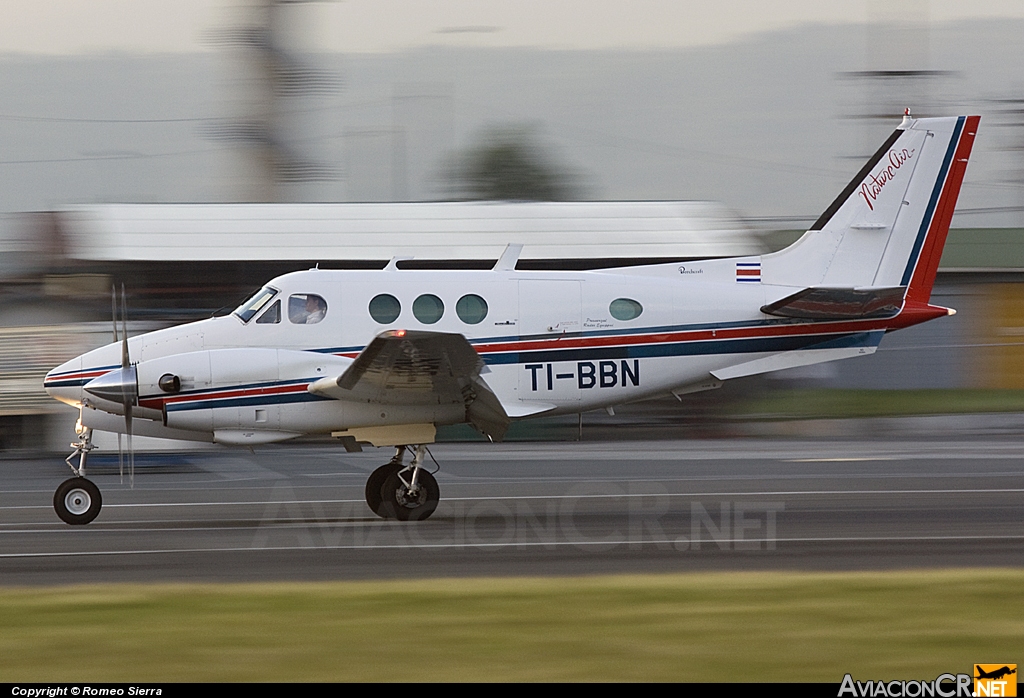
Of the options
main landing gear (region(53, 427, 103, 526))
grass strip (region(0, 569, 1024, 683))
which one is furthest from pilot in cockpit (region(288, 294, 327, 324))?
grass strip (region(0, 569, 1024, 683))

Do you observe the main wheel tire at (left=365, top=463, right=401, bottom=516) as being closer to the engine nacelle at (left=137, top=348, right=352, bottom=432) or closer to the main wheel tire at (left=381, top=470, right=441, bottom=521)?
the main wheel tire at (left=381, top=470, right=441, bottom=521)

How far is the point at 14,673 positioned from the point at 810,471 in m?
10.7

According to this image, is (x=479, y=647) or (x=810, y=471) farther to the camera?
(x=810, y=471)

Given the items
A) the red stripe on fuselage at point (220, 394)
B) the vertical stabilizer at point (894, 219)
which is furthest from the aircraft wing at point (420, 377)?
the vertical stabilizer at point (894, 219)

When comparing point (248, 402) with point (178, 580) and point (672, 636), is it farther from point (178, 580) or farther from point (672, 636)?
point (672, 636)

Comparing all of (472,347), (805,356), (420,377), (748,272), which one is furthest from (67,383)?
(805,356)

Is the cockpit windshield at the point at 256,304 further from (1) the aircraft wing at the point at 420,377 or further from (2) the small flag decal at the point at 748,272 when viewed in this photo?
(2) the small flag decal at the point at 748,272

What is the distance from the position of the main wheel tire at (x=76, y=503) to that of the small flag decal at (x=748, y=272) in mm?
6909

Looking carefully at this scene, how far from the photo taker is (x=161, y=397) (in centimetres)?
1103

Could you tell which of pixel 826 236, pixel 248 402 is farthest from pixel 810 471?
pixel 248 402

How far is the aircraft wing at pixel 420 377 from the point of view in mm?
10258

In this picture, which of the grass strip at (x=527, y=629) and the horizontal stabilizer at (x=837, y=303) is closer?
the grass strip at (x=527, y=629)

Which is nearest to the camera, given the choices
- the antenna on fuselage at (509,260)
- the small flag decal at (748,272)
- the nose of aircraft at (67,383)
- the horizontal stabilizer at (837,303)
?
the nose of aircraft at (67,383)

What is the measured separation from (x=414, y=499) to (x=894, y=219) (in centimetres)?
603
